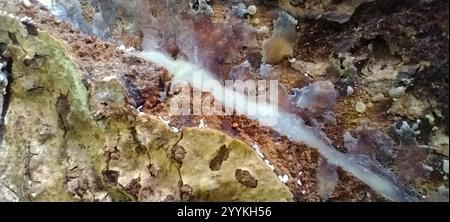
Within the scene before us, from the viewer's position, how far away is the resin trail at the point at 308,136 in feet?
4.87

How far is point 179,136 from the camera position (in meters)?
1.62

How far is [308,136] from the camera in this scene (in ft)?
5.27

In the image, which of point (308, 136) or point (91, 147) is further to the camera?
point (91, 147)

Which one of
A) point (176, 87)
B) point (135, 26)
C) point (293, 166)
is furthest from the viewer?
point (135, 26)

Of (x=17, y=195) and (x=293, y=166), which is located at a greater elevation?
(x=293, y=166)

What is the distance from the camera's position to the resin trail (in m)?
1.48

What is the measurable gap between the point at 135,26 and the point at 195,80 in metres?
0.36
